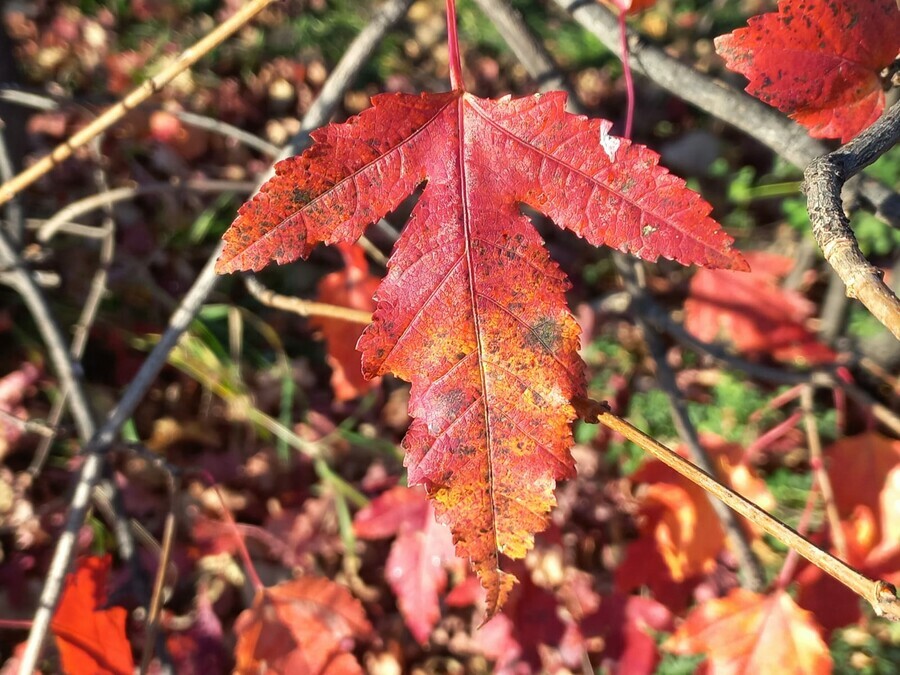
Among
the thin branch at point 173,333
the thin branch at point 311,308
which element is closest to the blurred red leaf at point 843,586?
the thin branch at point 311,308

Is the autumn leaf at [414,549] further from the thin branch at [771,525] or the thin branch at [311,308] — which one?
the thin branch at [771,525]

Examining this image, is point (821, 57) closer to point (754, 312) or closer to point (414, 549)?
point (754, 312)

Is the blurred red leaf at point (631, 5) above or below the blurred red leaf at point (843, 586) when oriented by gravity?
above

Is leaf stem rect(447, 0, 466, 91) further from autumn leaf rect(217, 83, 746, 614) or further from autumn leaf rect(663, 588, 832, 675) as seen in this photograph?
autumn leaf rect(663, 588, 832, 675)

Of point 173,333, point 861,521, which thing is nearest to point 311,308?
point 173,333

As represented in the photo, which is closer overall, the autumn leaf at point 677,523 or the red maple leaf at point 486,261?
the red maple leaf at point 486,261

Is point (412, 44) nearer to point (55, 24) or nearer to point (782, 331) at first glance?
point (55, 24)

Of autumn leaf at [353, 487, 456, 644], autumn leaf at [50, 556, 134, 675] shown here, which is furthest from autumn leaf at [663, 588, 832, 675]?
autumn leaf at [50, 556, 134, 675]
